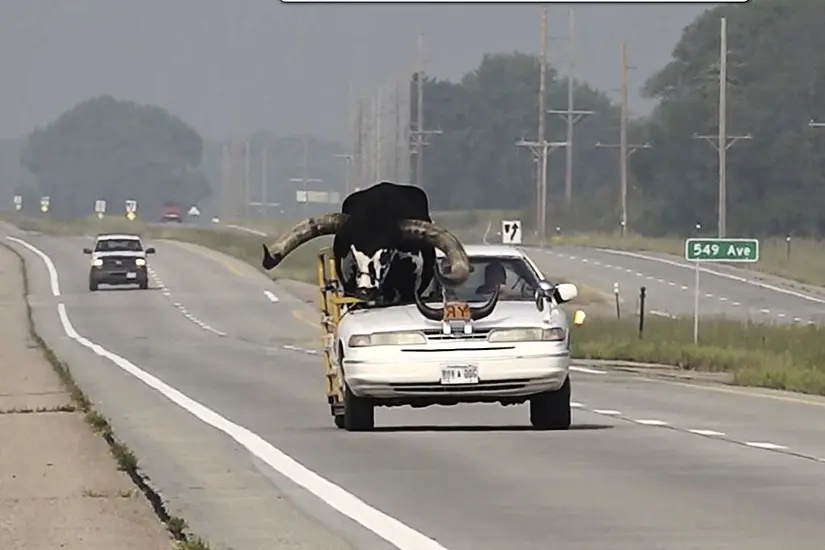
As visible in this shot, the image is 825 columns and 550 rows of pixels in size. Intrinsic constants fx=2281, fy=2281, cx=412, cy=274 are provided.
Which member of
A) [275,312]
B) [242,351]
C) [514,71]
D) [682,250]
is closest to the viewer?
[242,351]

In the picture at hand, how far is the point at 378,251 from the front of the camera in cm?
2138

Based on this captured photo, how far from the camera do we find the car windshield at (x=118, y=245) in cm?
8188

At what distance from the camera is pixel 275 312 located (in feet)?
236

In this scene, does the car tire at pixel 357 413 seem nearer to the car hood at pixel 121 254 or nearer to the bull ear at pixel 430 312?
the bull ear at pixel 430 312

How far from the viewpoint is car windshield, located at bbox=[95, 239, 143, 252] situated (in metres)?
81.9

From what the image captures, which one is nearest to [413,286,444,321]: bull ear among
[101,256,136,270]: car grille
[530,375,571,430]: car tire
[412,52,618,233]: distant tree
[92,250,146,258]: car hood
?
[530,375,571,430]: car tire

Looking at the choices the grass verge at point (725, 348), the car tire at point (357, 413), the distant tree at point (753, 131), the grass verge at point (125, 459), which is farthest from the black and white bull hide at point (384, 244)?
the distant tree at point (753, 131)

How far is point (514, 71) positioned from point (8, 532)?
185m

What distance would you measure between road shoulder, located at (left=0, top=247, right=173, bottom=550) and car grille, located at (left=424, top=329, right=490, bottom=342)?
3124 mm

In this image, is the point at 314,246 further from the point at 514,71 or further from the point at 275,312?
the point at 514,71

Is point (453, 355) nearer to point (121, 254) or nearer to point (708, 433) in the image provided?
point (708, 433)

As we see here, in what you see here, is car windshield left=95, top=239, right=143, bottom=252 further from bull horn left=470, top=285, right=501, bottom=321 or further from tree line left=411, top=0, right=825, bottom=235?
bull horn left=470, top=285, right=501, bottom=321

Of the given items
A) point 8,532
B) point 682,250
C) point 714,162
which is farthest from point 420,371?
point 714,162

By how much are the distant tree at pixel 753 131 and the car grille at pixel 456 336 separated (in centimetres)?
10172
